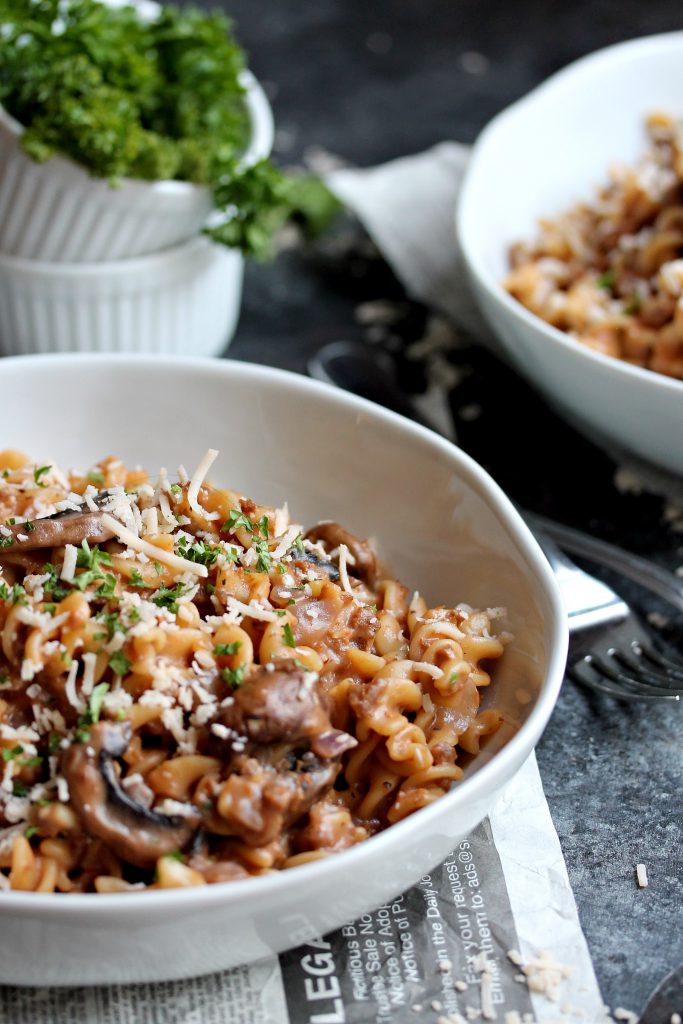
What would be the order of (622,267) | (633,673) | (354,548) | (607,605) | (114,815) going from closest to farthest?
(114,815) → (354,548) → (633,673) → (607,605) → (622,267)

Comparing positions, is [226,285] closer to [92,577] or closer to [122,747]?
[92,577]

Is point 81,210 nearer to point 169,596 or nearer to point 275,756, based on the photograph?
point 169,596

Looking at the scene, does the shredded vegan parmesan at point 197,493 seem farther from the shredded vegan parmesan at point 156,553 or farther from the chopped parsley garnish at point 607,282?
the chopped parsley garnish at point 607,282

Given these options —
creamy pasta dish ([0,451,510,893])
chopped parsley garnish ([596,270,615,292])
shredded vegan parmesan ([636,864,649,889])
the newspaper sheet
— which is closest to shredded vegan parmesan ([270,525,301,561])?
creamy pasta dish ([0,451,510,893])

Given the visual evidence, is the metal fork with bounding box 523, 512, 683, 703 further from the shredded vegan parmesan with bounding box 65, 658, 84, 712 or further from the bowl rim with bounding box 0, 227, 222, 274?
the bowl rim with bounding box 0, 227, 222, 274

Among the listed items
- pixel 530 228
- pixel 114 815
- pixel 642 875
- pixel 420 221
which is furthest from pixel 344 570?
pixel 420 221

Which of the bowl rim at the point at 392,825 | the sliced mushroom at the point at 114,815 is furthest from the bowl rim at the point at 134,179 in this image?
the sliced mushroom at the point at 114,815
